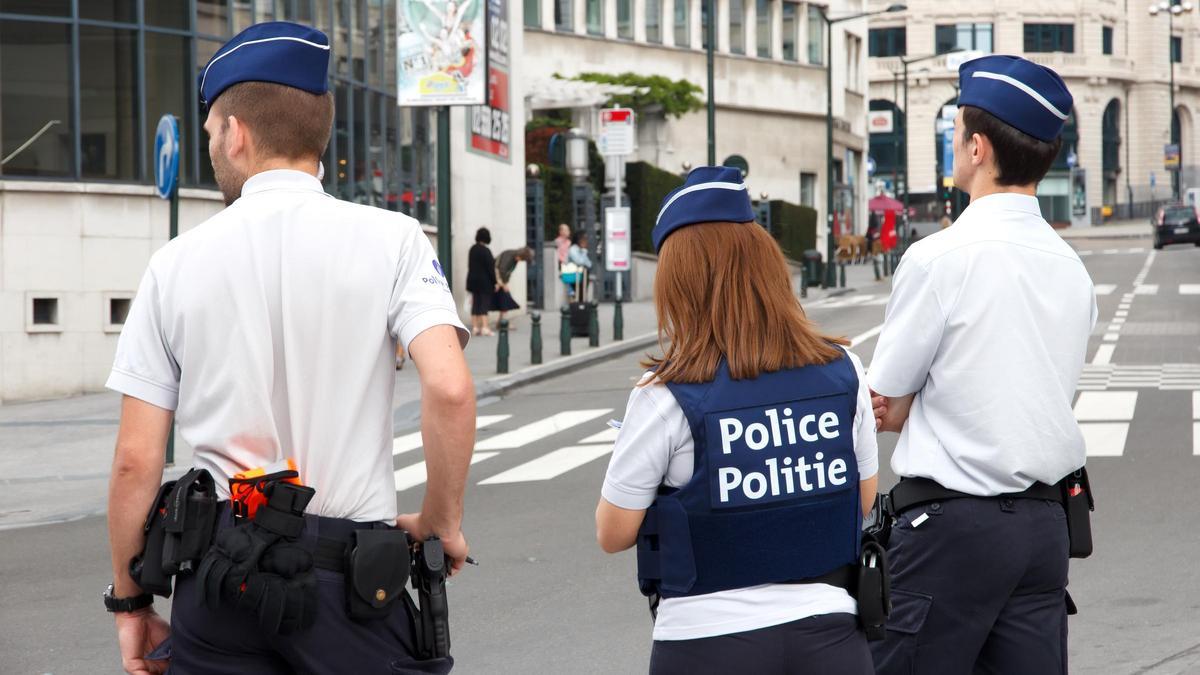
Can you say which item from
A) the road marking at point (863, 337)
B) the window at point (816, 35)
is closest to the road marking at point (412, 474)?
the road marking at point (863, 337)

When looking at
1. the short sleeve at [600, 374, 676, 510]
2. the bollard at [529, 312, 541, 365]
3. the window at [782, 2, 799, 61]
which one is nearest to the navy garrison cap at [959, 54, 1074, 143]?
the short sleeve at [600, 374, 676, 510]

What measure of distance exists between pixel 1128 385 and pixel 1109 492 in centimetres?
675

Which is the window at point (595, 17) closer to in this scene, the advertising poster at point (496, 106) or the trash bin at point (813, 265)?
the trash bin at point (813, 265)

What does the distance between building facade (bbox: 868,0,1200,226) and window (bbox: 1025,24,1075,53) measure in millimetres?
59

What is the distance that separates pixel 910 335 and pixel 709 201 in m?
0.74

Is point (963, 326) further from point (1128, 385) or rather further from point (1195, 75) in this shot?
point (1195, 75)

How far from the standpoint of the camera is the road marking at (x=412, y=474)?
1180 centimetres

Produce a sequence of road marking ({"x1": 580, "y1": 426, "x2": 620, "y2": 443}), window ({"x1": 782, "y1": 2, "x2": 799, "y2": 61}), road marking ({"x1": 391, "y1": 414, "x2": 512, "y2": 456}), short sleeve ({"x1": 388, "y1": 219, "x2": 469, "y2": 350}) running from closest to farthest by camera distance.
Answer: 1. short sleeve ({"x1": 388, "y1": 219, "x2": 469, "y2": 350})
2. road marking ({"x1": 580, "y1": 426, "x2": 620, "y2": 443})
3. road marking ({"x1": 391, "y1": 414, "x2": 512, "y2": 456})
4. window ({"x1": 782, "y1": 2, "x2": 799, "y2": 61})

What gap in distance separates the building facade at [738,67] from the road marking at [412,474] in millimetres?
35161

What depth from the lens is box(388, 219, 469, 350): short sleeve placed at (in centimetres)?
304

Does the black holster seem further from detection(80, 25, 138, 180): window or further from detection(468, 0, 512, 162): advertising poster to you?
detection(468, 0, 512, 162): advertising poster

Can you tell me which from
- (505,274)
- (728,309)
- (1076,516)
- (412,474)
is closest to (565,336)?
(505,274)

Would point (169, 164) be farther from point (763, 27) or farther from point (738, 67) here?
point (763, 27)

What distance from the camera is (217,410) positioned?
10.0 feet
